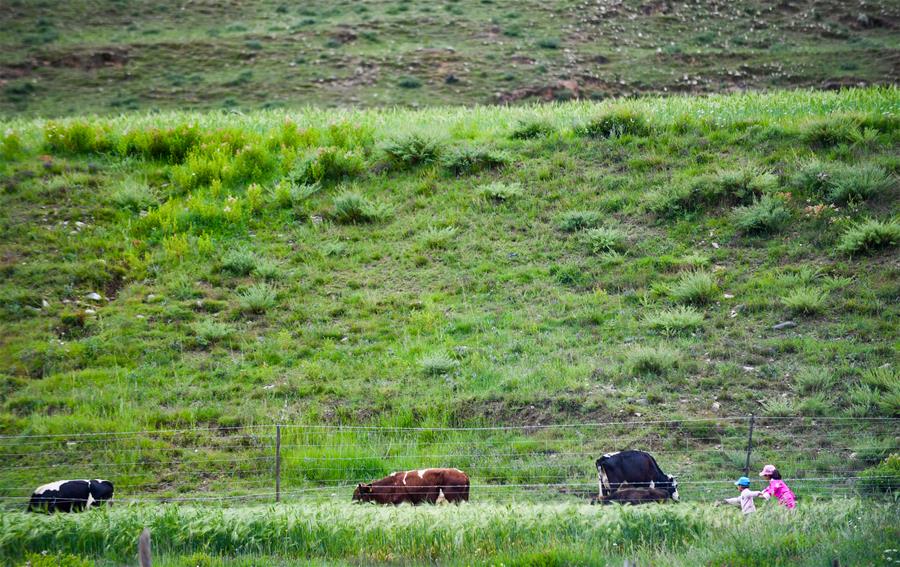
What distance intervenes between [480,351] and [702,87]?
96.8 feet

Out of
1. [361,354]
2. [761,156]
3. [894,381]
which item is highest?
[761,156]

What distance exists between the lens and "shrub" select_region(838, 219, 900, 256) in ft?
53.2

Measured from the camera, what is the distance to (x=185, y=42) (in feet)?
155

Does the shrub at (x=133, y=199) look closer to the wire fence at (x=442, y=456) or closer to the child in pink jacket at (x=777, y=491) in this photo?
the wire fence at (x=442, y=456)

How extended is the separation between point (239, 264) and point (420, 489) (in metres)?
8.93

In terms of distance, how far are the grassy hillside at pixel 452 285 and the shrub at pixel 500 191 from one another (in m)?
0.06

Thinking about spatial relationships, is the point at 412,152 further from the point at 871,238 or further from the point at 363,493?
the point at 363,493

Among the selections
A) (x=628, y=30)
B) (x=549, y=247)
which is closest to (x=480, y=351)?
(x=549, y=247)

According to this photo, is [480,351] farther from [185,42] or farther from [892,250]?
[185,42]

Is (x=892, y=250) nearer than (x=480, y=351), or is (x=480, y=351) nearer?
(x=480, y=351)

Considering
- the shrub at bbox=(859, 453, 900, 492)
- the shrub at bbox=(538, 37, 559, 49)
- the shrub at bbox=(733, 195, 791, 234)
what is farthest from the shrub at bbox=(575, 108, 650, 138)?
the shrub at bbox=(538, 37, 559, 49)

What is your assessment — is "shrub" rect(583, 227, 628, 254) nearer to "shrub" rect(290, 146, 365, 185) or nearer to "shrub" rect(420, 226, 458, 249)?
"shrub" rect(420, 226, 458, 249)

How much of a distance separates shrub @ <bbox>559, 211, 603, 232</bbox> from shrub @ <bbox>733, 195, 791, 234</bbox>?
10.1ft

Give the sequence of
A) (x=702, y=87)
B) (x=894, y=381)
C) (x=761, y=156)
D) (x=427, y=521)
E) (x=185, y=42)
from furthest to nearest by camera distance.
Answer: (x=185, y=42) → (x=702, y=87) → (x=761, y=156) → (x=894, y=381) → (x=427, y=521)
